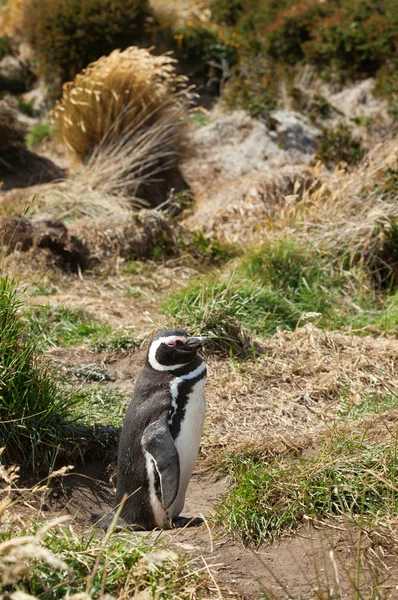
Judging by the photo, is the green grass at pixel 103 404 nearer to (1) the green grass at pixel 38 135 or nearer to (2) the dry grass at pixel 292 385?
(2) the dry grass at pixel 292 385

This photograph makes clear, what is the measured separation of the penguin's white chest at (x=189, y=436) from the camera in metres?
3.70

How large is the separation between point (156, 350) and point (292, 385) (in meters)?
1.82

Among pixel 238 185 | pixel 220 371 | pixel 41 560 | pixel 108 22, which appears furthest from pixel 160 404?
pixel 108 22

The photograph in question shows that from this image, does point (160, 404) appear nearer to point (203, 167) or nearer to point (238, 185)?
point (238, 185)

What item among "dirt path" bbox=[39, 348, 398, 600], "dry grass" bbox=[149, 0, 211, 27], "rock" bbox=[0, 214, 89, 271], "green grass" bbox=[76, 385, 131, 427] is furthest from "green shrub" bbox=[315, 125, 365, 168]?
"dirt path" bbox=[39, 348, 398, 600]

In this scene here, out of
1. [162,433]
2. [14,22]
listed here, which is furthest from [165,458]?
[14,22]

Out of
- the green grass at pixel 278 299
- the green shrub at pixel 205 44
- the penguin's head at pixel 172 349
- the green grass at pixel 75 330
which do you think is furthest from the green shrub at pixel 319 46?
the penguin's head at pixel 172 349

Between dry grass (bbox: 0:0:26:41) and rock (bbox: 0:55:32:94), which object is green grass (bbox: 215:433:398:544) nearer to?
rock (bbox: 0:55:32:94)

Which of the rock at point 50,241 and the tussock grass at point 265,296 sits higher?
the tussock grass at point 265,296

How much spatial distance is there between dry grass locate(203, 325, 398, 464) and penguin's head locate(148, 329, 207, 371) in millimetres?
900

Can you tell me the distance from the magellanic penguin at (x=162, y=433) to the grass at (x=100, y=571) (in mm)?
617

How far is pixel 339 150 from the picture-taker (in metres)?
9.71

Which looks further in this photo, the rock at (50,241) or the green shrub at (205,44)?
the green shrub at (205,44)

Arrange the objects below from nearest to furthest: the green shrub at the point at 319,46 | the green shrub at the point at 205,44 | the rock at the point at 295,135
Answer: the rock at the point at 295,135 < the green shrub at the point at 319,46 < the green shrub at the point at 205,44
